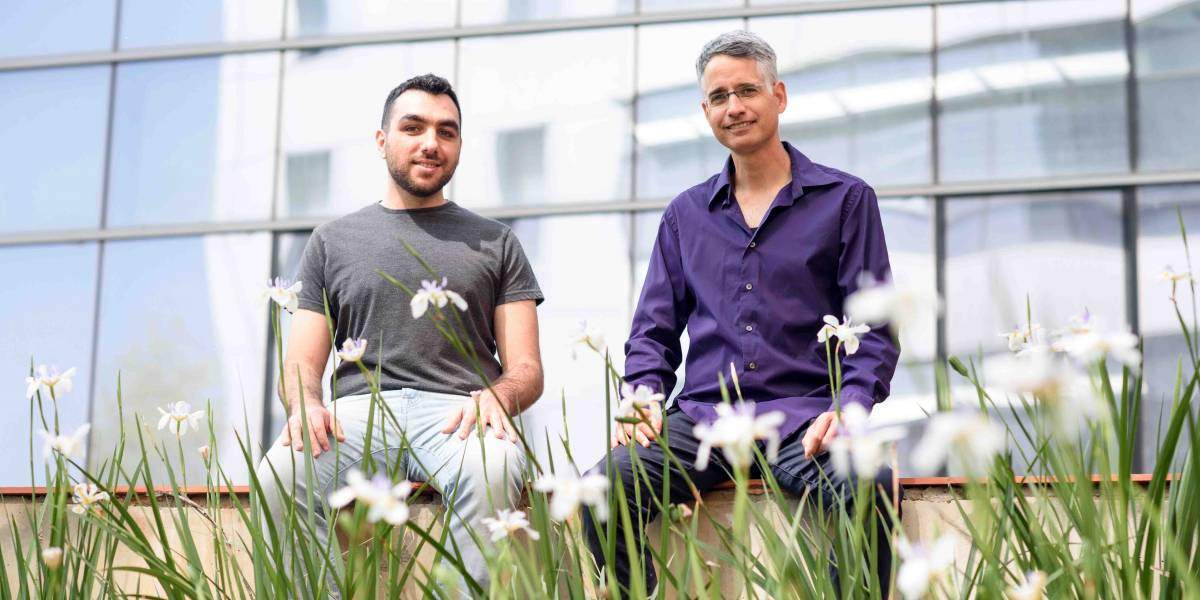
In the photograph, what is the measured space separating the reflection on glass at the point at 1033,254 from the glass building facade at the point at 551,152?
0.04ft

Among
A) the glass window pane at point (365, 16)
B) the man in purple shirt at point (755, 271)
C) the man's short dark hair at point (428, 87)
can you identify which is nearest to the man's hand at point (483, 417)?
the man in purple shirt at point (755, 271)

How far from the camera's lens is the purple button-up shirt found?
94.7 inches

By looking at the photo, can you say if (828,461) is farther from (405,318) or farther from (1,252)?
(1,252)

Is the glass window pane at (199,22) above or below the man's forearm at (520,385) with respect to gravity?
above

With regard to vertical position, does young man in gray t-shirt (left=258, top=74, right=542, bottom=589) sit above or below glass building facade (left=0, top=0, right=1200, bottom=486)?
below

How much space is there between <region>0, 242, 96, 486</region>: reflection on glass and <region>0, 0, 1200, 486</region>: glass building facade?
0.02 m

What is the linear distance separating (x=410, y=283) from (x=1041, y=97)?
5188 millimetres

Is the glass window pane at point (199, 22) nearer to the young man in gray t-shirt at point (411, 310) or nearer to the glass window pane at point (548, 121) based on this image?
the glass window pane at point (548, 121)

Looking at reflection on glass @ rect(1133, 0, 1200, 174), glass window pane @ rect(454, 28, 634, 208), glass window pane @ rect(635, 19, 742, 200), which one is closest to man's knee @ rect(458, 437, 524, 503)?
glass window pane @ rect(635, 19, 742, 200)

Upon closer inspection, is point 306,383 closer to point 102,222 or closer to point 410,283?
point 410,283

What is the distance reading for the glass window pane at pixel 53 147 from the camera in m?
7.94

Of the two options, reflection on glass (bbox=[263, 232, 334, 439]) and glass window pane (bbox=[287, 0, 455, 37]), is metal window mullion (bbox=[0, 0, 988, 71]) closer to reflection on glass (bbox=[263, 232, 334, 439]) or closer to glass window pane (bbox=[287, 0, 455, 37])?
Answer: glass window pane (bbox=[287, 0, 455, 37])

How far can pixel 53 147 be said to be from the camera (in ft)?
26.3

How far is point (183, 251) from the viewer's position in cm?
775
